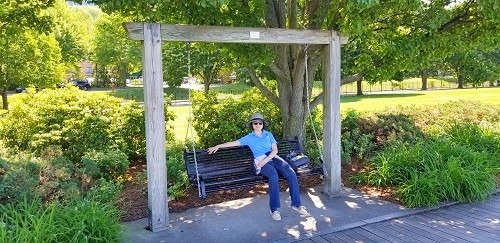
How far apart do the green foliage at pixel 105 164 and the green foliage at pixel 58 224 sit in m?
2.15

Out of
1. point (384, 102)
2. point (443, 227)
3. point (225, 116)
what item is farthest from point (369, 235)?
point (384, 102)

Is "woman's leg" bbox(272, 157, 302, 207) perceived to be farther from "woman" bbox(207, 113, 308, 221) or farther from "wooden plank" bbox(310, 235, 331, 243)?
"wooden plank" bbox(310, 235, 331, 243)

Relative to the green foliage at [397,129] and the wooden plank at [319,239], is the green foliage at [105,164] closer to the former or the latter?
the wooden plank at [319,239]

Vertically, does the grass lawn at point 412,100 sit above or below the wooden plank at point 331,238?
above

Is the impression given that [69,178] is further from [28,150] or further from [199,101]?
[199,101]

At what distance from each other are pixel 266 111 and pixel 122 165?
3.42 m

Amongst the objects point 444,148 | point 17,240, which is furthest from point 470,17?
point 17,240

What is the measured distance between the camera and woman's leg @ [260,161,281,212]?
17.4 ft

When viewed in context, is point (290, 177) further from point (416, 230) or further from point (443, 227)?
point (443, 227)

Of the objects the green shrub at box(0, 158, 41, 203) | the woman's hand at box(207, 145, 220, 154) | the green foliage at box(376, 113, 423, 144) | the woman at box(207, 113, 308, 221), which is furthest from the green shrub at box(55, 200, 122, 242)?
the green foliage at box(376, 113, 423, 144)

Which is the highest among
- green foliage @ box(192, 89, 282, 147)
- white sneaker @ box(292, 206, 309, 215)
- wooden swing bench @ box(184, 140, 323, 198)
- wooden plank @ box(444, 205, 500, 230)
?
green foliage @ box(192, 89, 282, 147)

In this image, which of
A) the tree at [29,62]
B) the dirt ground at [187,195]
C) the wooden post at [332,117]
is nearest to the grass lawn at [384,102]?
the dirt ground at [187,195]

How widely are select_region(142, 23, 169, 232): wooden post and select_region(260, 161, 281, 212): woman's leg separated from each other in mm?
1298

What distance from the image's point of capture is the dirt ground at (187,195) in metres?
5.78
